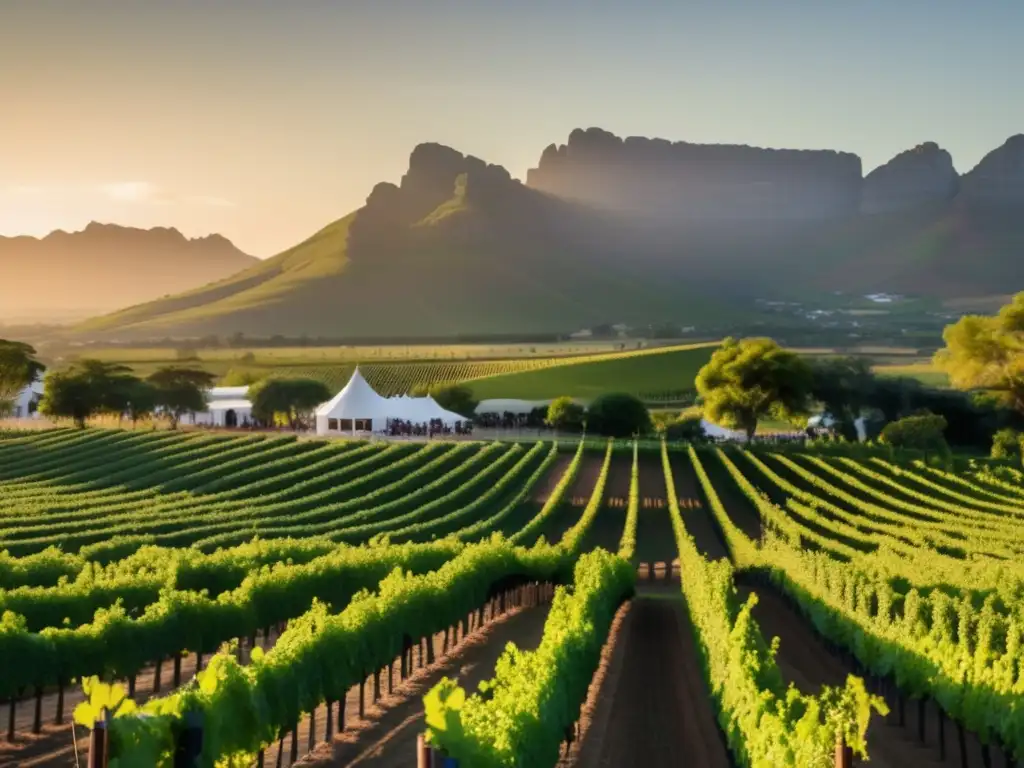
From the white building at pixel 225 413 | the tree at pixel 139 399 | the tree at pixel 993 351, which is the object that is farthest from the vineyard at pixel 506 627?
the white building at pixel 225 413

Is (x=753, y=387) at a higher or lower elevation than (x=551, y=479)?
higher

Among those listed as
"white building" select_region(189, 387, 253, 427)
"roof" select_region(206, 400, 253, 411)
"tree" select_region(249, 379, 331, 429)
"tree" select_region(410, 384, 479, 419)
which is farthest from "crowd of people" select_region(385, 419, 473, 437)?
"roof" select_region(206, 400, 253, 411)

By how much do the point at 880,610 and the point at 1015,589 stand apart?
3.92 metres

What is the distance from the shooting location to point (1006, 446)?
237 feet

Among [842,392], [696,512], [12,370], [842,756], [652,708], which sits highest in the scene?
[12,370]

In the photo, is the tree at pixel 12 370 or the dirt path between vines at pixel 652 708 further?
the tree at pixel 12 370

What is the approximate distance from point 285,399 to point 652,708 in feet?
262

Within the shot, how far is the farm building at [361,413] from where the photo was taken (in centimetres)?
8144

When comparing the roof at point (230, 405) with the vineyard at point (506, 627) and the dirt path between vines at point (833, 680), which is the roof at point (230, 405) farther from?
the dirt path between vines at point (833, 680)

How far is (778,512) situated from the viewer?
171 feet

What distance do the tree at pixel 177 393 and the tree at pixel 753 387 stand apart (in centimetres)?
3886

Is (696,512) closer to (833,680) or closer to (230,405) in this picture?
(833,680)

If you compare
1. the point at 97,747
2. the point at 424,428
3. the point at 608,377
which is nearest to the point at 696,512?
the point at 424,428

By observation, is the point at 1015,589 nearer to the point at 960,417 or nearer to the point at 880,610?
the point at 880,610
